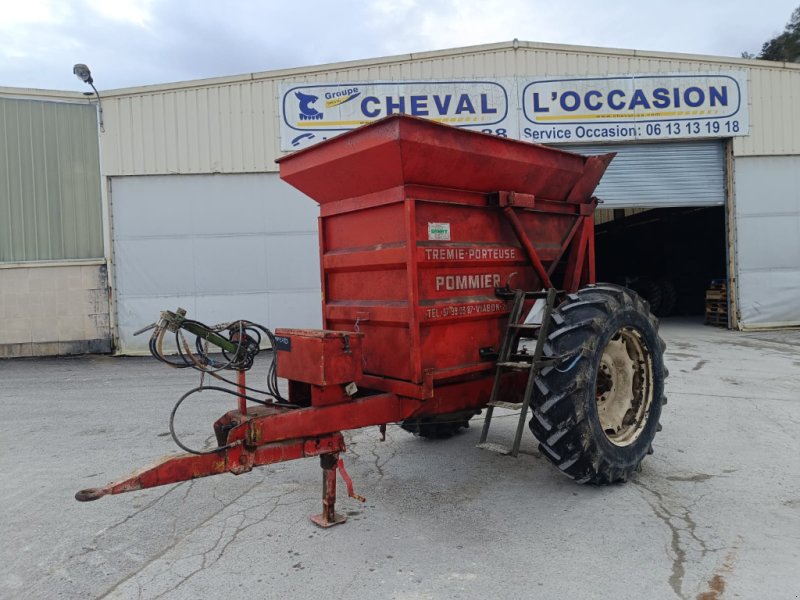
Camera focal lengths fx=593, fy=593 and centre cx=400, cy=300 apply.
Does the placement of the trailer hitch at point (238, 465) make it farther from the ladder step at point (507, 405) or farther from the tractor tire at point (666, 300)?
the tractor tire at point (666, 300)

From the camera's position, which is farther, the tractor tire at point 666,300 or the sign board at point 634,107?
the tractor tire at point 666,300

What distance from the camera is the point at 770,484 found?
13.9ft

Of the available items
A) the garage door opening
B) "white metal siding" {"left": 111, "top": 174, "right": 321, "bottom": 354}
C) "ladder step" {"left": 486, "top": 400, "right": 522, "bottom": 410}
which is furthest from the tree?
"ladder step" {"left": 486, "top": 400, "right": 522, "bottom": 410}

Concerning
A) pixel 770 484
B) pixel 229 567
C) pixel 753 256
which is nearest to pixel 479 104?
pixel 753 256

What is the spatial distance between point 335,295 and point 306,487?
57.0 inches

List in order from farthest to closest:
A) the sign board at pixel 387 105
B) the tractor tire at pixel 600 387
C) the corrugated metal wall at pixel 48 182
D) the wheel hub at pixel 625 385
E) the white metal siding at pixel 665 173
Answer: the white metal siding at pixel 665 173 → the sign board at pixel 387 105 → the corrugated metal wall at pixel 48 182 → the wheel hub at pixel 625 385 → the tractor tire at pixel 600 387

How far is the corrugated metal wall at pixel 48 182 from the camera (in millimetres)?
11539

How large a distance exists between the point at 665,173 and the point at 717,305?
3.81 meters

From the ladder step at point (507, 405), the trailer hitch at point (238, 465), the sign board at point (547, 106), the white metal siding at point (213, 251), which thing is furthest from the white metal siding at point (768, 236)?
the trailer hitch at point (238, 465)

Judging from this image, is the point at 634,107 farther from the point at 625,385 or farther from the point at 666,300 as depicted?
the point at 625,385

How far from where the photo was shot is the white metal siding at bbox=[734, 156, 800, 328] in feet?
42.2

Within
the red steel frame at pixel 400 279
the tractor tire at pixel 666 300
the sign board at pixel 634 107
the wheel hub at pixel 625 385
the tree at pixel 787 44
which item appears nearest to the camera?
the red steel frame at pixel 400 279

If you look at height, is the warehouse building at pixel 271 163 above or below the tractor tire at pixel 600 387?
above

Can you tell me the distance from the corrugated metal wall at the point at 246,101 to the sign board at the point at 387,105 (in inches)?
7.7
